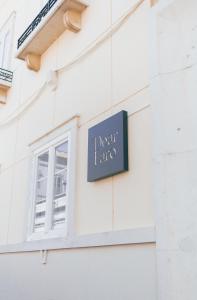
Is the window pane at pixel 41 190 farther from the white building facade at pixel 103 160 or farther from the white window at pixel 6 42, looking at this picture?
the white window at pixel 6 42

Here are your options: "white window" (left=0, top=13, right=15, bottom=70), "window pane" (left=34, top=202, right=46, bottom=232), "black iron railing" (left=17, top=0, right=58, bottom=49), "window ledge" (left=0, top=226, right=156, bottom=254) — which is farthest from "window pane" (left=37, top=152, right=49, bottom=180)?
"white window" (left=0, top=13, right=15, bottom=70)

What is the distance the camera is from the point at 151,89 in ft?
11.6

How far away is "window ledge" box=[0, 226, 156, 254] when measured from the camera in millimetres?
3260

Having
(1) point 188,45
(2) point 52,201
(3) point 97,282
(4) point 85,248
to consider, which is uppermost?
(1) point 188,45

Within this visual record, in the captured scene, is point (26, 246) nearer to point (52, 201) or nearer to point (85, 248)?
point (52, 201)

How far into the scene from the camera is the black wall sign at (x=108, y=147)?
147 inches

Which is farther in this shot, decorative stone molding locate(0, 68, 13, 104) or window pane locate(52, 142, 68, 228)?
decorative stone molding locate(0, 68, 13, 104)

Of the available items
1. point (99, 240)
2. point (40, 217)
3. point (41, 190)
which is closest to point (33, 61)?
point (41, 190)

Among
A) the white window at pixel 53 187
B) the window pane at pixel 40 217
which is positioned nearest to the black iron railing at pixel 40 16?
the white window at pixel 53 187

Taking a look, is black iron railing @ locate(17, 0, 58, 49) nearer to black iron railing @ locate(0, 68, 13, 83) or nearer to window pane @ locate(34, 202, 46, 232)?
black iron railing @ locate(0, 68, 13, 83)

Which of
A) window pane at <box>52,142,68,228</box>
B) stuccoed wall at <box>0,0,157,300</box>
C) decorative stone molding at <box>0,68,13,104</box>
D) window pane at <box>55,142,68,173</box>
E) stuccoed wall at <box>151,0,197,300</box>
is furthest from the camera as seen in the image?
decorative stone molding at <box>0,68,13,104</box>

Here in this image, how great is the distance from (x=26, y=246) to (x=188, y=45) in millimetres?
3653

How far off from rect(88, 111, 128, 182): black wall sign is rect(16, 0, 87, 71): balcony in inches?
74.8

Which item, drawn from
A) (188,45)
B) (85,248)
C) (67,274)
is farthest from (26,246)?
(188,45)
